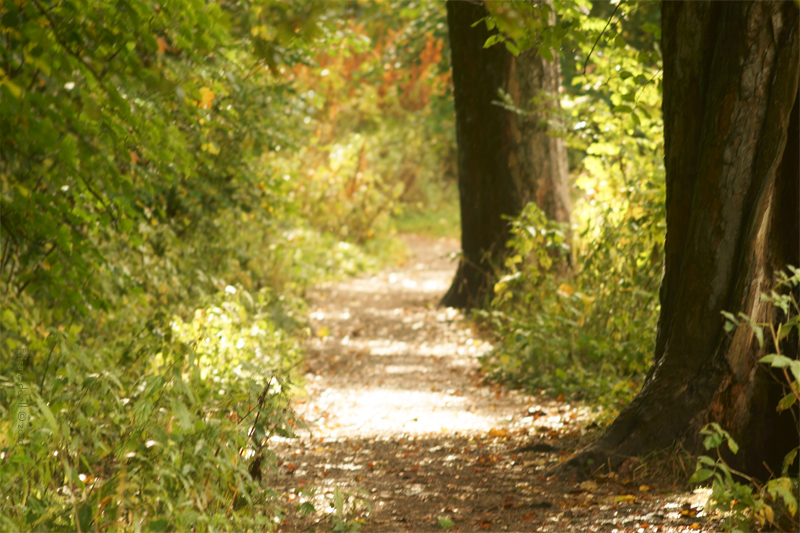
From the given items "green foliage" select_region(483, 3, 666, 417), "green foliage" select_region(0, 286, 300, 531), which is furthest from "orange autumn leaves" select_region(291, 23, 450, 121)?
"green foliage" select_region(0, 286, 300, 531)

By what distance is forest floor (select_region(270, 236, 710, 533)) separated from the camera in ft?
10.3

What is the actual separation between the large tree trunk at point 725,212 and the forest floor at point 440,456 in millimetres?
350

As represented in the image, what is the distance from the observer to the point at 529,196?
7613 millimetres

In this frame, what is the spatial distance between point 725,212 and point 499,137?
465 cm

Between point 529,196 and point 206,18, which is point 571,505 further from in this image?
point 529,196

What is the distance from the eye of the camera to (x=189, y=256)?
24.2ft

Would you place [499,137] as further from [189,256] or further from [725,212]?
[725,212]

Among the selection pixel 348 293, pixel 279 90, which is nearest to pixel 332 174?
pixel 348 293

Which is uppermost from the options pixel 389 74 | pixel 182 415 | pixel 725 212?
pixel 389 74

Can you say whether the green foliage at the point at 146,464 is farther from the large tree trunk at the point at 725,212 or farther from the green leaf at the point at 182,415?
the large tree trunk at the point at 725,212

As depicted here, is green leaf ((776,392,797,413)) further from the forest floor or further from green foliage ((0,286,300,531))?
green foliage ((0,286,300,531))

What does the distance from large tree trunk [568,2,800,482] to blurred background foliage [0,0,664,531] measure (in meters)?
0.60

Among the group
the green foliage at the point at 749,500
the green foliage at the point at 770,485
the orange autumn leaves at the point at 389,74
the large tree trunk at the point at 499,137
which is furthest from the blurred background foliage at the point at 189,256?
the orange autumn leaves at the point at 389,74

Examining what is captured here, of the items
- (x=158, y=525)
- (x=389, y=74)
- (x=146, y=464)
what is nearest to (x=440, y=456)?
(x=146, y=464)
